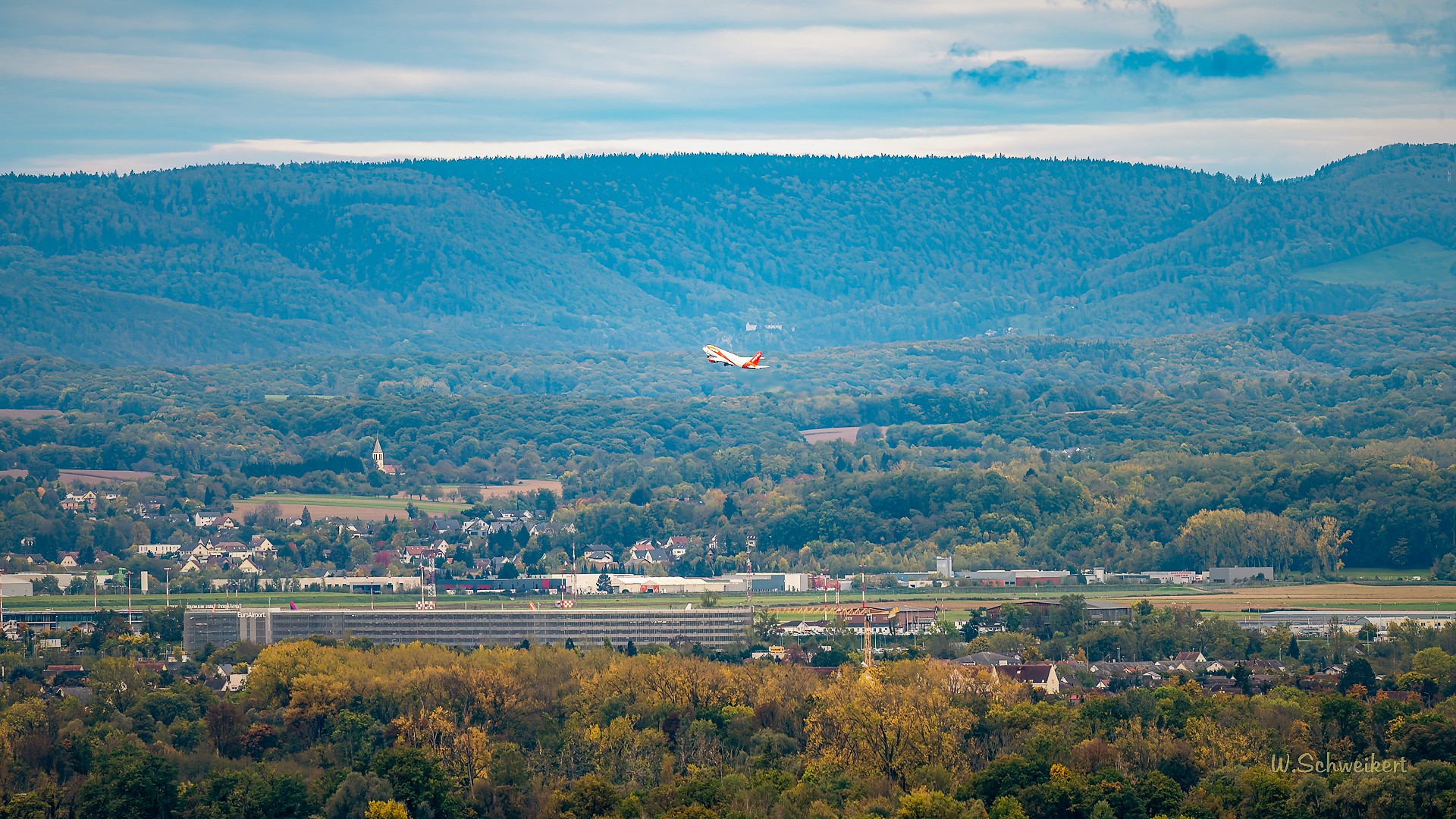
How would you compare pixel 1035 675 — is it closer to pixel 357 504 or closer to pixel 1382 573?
pixel 1382 573

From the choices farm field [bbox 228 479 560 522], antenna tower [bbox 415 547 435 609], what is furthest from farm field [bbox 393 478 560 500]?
antenna tower [bbox 415 547 435 609]

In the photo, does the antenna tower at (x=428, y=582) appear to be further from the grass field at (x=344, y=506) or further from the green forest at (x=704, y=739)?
the green forest at (x=704, y=739)

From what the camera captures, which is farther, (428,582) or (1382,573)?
(428,582)

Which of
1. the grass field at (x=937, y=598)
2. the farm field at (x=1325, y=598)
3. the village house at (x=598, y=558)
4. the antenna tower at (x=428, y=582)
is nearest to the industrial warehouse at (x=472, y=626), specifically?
the antenna tower at (x=428, y=582)

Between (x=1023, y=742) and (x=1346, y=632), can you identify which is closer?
(x=1023, y=742)

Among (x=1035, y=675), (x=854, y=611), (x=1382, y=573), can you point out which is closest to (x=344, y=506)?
(x=854, y=611)

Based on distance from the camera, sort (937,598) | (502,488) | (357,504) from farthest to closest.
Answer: (502,488) < (357,504) < (937,598)

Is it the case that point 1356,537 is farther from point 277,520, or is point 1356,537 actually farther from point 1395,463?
point 277,520

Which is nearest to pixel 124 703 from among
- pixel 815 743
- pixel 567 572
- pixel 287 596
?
pixel 815 743
